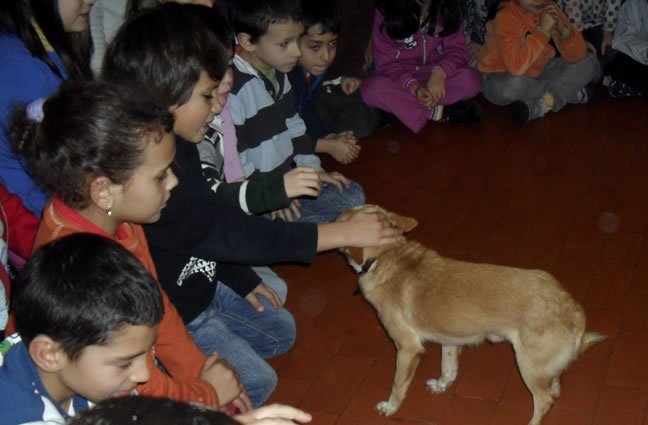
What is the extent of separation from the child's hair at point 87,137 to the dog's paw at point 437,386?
190cm

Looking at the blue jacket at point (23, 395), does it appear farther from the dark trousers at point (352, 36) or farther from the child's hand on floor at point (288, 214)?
the dark trousers at point (352, 36)

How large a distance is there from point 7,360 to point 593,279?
10.2ft

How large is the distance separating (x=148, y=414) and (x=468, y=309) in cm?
211

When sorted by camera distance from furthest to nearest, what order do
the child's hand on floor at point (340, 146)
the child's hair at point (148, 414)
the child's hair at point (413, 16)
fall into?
the child's hair at point (413, 16) → the child's hand on floor at point (340, 146) → the child's hair at point (148, 414)

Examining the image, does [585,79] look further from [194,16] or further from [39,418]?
[39,418]

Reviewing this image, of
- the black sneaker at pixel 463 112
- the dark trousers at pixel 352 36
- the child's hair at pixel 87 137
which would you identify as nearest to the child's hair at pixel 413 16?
the dark trousers at pixel 352 36

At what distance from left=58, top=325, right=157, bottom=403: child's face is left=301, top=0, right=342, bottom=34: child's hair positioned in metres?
2.81

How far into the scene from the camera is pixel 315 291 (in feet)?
14.4

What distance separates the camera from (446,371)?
358cm

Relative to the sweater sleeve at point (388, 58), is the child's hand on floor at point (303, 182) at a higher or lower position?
higher

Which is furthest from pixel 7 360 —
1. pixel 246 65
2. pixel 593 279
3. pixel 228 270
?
pixel 593 279

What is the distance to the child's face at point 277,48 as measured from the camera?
3.92 m

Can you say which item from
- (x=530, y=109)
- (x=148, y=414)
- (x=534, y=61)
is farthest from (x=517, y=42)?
(x=148, y=414)

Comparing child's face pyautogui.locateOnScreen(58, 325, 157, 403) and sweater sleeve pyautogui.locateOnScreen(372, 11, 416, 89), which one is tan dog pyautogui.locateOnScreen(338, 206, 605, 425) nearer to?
child's face pyautogui.locateOnScreen(58, 325, 157, 403)
